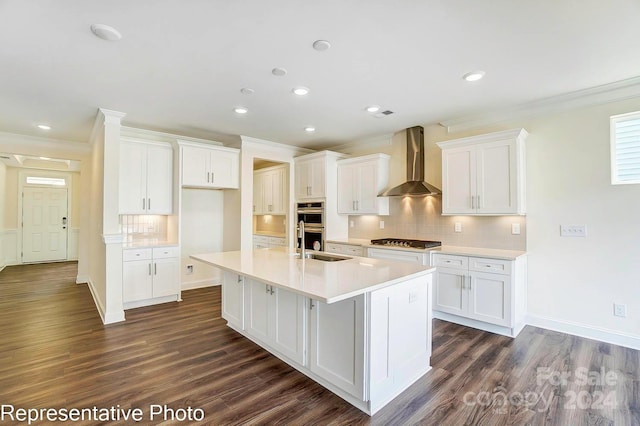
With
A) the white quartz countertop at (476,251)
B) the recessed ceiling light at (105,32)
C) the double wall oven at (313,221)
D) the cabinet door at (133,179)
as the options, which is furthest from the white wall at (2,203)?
the white quartz countertop at (476,251)

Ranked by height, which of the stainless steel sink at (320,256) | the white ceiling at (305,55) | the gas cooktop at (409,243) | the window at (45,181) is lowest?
the stainless steel sink at (320,256)

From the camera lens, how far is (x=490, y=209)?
3637mm

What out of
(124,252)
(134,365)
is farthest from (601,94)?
(124,252)

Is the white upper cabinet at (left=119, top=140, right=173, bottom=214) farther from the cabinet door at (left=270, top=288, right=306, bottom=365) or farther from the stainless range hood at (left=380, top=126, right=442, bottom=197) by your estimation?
the stainless range hood at (left=380, top=126, right=442, bottom=197)

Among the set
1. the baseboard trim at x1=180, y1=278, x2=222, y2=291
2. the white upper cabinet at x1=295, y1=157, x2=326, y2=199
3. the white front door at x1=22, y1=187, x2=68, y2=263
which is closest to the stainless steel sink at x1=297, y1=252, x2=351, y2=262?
the white upper cabinet at x1=295, y1=157, x2=326, y2=199

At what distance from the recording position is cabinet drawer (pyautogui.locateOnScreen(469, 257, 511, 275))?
3.24 meters

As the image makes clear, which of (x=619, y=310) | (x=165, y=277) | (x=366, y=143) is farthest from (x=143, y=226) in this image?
(x=619, y=310)

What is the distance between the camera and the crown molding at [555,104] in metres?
3.01

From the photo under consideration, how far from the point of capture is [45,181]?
7.78 meters

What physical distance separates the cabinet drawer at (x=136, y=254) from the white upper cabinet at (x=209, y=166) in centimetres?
112

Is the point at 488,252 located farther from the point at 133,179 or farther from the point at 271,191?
the point at 133,179

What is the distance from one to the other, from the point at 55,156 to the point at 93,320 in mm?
3434

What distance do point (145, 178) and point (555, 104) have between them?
5.43m

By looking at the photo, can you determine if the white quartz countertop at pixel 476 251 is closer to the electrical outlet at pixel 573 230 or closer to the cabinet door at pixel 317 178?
the electrical outlet at pixel 573 230
